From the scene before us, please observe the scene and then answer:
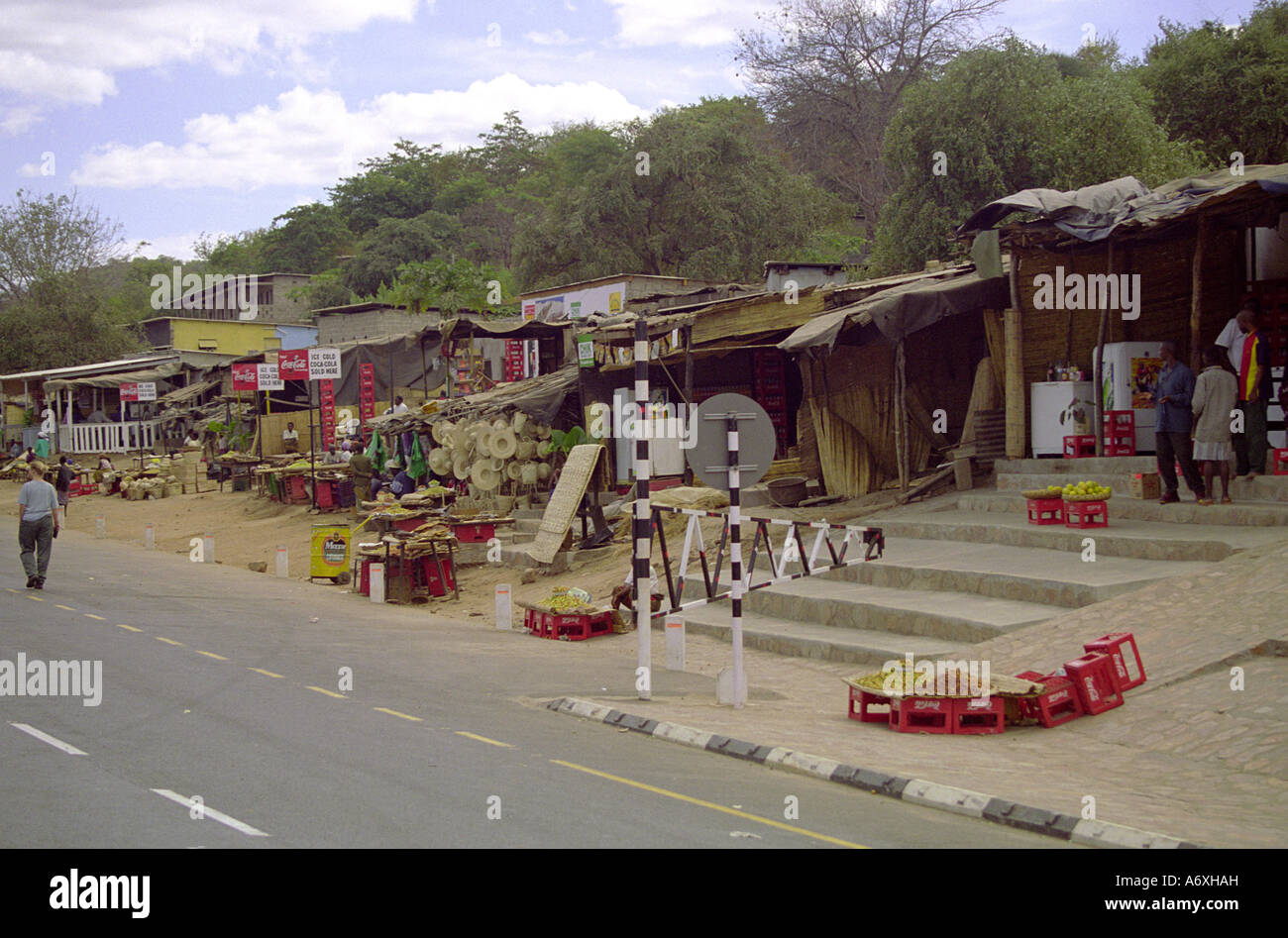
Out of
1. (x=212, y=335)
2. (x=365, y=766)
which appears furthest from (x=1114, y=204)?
(x=212, y=335)

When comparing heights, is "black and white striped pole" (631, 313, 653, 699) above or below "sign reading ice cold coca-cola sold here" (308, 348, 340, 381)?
below

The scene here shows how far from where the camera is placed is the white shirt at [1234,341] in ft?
44.1

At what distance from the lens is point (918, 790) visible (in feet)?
23.7

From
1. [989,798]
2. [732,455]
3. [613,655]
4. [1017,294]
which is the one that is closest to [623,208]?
[1017,294]

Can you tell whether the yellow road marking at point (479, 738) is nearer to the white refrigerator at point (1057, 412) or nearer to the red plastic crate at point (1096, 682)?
the red plastic crate at point (1096, 682)

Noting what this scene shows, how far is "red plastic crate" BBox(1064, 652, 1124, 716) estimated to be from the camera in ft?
29.4

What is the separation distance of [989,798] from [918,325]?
11.2 metres

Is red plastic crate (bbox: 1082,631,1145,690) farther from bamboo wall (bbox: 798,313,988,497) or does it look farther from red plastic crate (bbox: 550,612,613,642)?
bamboo wall (bbox: 798,313,988,497)

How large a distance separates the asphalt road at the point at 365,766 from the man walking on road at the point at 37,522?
3.92 meters

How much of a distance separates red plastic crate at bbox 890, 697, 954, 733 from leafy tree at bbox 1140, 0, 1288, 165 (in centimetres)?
2723

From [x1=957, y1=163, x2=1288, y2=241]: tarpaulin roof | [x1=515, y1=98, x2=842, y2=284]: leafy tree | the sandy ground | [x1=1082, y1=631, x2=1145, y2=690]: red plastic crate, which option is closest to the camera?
[x1=1082, y1=631, x2=1145, y2=690]: red plastic crate

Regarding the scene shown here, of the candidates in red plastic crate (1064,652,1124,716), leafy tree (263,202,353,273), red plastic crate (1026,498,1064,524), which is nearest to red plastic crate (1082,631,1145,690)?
red plastic crate (1064,652,1124,716)
